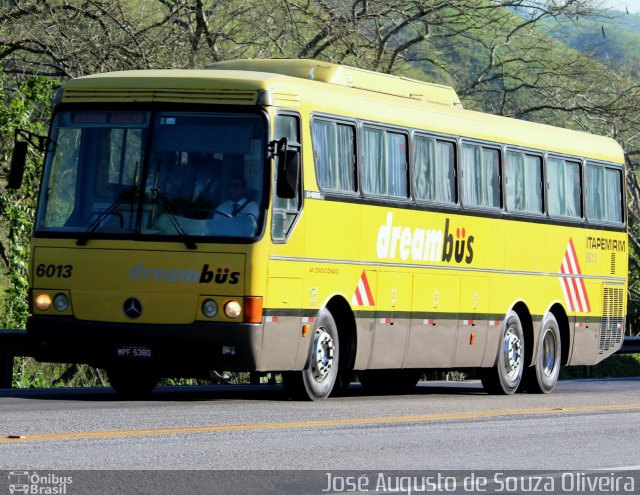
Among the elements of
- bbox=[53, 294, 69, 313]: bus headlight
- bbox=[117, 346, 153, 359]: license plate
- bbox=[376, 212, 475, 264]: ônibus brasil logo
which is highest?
bbox=[376, 212, 475, 264]: ônibus brasil logo

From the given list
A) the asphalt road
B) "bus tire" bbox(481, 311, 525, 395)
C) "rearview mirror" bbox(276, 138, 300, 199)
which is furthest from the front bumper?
"bus tire" bbox(481, 311, 525, 395)

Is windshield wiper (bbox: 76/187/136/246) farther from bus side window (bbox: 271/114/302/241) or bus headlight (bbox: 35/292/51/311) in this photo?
bus side window (bbox: 271/114/302/241)

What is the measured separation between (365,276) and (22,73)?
13.7 meters

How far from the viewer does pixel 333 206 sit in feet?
55.5

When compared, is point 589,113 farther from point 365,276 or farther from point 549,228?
point 365,276

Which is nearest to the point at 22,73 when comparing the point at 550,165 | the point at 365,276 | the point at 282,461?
the point at 550,165

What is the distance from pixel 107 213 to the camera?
52.5 ft

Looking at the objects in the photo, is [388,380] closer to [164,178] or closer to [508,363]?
[508,363]

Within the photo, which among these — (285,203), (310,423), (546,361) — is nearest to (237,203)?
(285,203)

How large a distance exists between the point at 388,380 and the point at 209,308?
6331 mm

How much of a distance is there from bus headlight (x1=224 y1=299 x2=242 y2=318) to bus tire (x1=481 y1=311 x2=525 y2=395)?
18.5 ft

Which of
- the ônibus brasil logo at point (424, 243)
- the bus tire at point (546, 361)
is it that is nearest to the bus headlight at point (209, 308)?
the ônibus brasil logo at point (424, 243)

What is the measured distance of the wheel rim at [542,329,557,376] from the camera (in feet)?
70.4

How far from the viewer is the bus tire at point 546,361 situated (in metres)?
21.2
